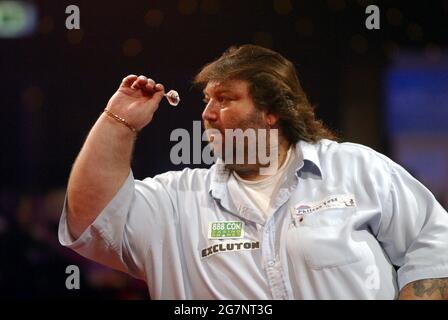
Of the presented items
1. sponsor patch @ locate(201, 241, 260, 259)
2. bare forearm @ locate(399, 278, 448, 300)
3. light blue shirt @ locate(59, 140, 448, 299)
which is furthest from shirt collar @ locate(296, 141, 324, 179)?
bare forearm @ locate(399, 278, 448, 300)

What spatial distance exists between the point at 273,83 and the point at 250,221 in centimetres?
44

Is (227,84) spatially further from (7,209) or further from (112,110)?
(7,209)

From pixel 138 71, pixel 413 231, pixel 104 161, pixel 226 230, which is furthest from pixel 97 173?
pixel 413 231

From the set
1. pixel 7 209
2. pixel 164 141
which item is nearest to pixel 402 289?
pixel 164 141

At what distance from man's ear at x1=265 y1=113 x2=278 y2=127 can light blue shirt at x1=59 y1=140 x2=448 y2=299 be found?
0.18 m

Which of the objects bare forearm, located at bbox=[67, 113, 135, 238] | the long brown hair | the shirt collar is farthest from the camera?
the long brown hair

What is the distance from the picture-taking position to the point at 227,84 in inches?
68.3

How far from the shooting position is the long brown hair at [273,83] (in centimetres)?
176

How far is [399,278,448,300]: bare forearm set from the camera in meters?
1.50

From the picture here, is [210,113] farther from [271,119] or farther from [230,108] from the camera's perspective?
[271,119]

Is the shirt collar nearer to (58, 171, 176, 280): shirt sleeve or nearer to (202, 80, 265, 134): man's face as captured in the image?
(202, 80, 265, 134): man's face

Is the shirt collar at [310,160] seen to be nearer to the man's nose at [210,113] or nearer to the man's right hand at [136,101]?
the man's nose at [210,113]
